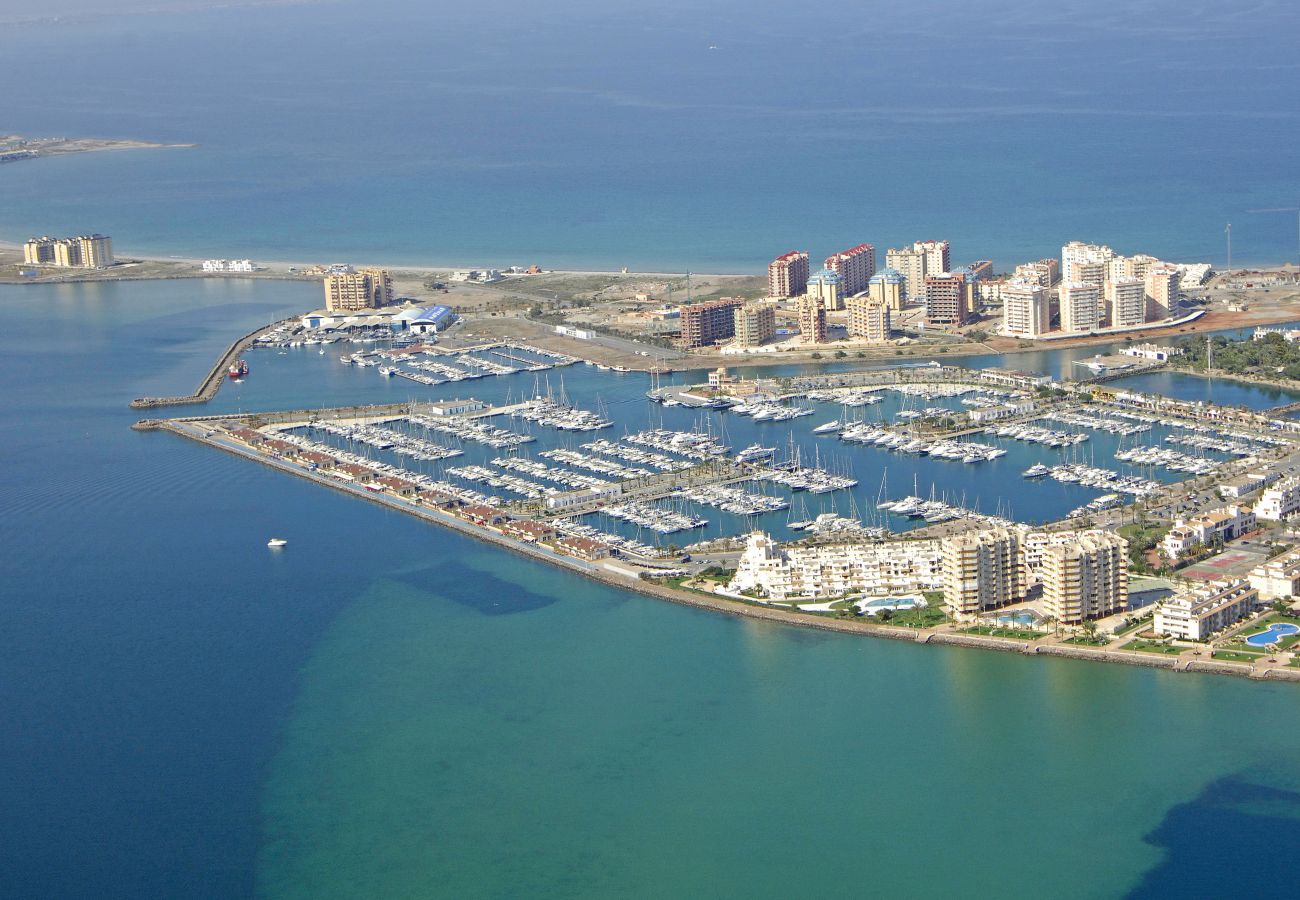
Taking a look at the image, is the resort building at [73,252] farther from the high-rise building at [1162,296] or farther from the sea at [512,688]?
the high-rise building at [1162,296]

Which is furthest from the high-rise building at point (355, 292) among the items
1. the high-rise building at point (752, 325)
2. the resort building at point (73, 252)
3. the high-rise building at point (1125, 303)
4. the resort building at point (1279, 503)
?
the resort building at point (1279, 503)

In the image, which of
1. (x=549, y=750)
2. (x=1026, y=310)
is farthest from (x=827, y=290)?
(x=549, y=750)

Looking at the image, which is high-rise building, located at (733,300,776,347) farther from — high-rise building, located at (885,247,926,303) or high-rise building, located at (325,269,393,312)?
high-rise building, located at (325,269,393,312)

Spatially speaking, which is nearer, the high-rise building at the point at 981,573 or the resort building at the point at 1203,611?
the resort building at the point at 1203,611

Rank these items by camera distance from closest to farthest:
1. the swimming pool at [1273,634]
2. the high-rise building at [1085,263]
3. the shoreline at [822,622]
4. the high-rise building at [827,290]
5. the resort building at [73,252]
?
the shoreline at [822,622] < the swimming pool at [1273,634] < the high-rise building at [1085,263] < the high-rise building at [827,290] < the resort building at [73,252]

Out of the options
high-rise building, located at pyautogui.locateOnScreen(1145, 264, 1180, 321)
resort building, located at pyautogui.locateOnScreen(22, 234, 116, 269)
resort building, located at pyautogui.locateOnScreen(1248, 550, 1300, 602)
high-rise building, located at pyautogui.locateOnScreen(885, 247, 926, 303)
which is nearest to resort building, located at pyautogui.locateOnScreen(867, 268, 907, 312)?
high-rise building, located at pyautogui.locateOnScreen(885, 247, 926, 303)

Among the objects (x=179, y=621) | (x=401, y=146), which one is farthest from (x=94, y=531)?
(x=401, y=146)
